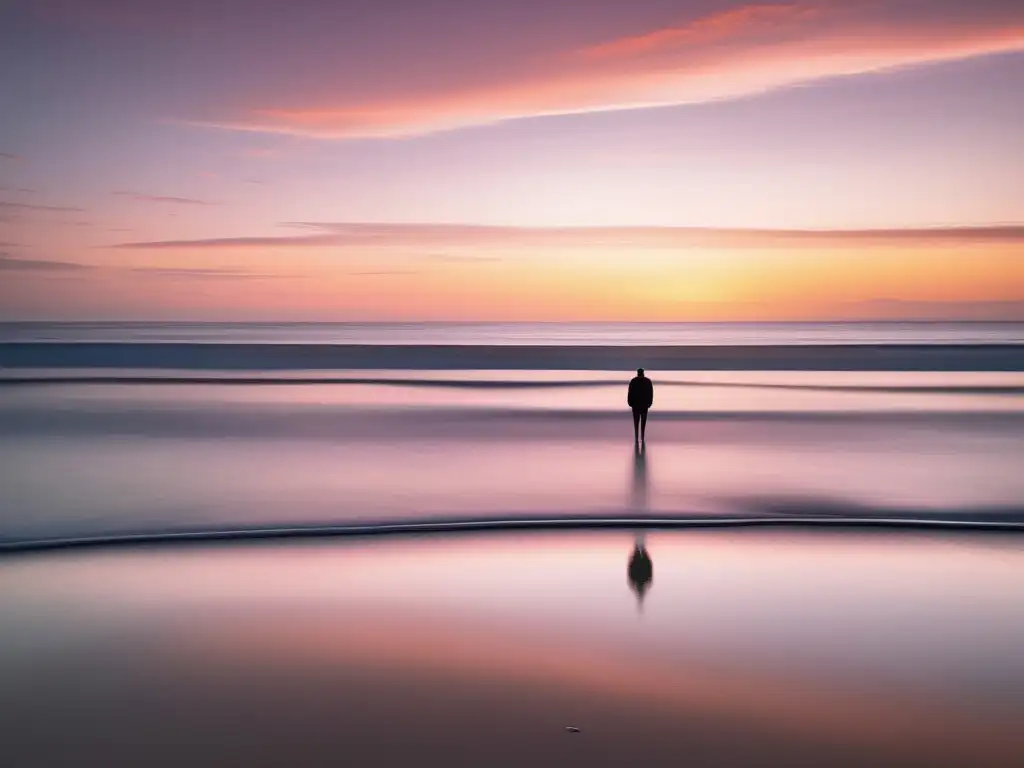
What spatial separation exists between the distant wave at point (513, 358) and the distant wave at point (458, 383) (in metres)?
6.88

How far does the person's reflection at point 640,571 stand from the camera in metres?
7.70

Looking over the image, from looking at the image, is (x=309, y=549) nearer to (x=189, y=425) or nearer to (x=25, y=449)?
(x=25, y=449)

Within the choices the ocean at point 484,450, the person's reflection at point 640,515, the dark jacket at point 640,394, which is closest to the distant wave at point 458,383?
the ocean at point 484,450

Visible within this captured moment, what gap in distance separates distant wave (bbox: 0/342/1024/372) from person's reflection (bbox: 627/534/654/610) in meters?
34.6

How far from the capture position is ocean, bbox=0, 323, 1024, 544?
11.1 m

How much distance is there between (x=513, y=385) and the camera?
3291 centimetres

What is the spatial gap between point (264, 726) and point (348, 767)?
0.69 meters

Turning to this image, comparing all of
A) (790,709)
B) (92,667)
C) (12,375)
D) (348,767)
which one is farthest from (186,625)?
(12,375)

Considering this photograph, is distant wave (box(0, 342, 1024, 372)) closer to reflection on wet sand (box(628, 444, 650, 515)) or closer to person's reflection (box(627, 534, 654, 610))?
reflection on wet sand (box(628, 444, 650, 515))

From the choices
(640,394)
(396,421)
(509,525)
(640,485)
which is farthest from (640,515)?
(396,421)

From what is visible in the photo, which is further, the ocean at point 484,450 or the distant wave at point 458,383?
the distant wave at point 458,383

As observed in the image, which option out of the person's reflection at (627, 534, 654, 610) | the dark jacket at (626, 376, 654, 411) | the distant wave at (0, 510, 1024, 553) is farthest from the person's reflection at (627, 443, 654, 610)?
the dark jacket at (626, 376, 654, 411)

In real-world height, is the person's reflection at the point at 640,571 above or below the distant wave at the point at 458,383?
below

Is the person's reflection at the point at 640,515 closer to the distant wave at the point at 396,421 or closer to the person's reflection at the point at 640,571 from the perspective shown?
the person's reflection at the point at 640,571
